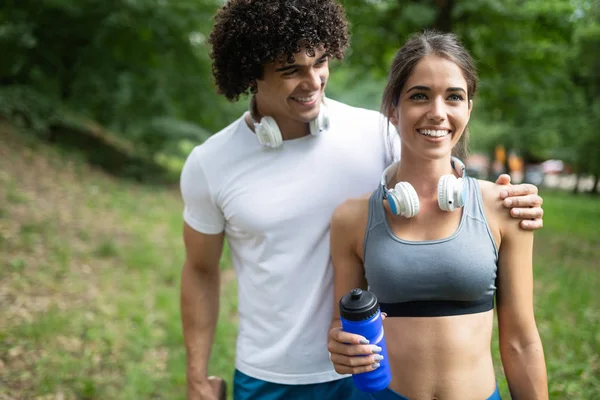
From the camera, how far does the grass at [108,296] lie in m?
4.08

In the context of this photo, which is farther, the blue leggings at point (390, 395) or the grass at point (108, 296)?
the grass at point (108, 296)

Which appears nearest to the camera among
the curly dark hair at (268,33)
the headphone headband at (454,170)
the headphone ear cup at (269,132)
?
the headphone headband at (454,170)

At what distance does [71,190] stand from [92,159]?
88.6 inches

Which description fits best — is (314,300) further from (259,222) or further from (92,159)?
(92,159)

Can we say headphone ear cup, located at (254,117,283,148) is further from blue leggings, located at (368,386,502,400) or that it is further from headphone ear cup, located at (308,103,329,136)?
blue leggings, located at (368,386,502,400)

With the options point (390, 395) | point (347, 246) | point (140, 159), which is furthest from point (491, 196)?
point (140, 159)

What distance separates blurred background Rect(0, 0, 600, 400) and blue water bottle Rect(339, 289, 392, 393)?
7.27 ft

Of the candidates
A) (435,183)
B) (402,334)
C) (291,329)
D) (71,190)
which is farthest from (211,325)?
(71,190)

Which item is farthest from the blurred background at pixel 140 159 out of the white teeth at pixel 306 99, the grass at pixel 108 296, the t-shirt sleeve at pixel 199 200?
the t-shirt sleeve at pixel 199 200

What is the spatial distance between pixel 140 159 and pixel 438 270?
1026cm

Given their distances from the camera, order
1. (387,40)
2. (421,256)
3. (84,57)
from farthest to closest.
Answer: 1. (84,57)
2. (387,40)
3. (421,256)

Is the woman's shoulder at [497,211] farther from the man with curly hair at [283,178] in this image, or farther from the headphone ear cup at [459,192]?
the man with curly hair at [283,178]

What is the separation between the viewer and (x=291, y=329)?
216 cm

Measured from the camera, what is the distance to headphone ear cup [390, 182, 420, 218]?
1729 millimetres
